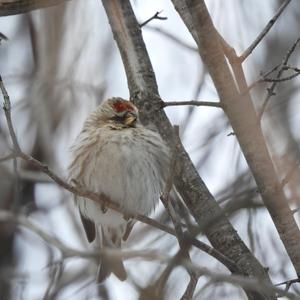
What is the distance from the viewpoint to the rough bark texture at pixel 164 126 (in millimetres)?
4320

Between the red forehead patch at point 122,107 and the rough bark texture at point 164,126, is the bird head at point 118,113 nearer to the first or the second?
the red forehead patch at point 122,107

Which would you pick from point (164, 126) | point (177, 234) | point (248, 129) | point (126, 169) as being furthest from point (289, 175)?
point (126, 169)

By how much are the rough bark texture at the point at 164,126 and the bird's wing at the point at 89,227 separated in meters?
1.09

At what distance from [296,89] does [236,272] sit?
1.46 meters

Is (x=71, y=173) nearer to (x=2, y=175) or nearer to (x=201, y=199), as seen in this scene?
(x=2, y=175)

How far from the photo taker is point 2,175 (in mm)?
5738

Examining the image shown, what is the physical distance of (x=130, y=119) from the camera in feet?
18.6

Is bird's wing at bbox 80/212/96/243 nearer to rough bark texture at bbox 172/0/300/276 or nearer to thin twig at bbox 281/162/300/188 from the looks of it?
rough bark texture at bbox 172/0/300/276

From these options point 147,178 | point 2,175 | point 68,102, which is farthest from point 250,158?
point 68,102

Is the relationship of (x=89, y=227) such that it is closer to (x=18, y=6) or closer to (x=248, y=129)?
(x=18, y=6)

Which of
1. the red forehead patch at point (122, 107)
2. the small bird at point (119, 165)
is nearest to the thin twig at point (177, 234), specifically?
the small bird at point (119, 165)

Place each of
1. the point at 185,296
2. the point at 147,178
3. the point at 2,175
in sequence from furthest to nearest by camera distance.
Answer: the point at 2,175 < the point at 147,178 < the point at 185,296

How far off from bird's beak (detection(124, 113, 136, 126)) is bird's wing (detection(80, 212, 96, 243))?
0.85 meters

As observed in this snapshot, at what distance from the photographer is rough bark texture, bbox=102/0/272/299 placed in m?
4.32
